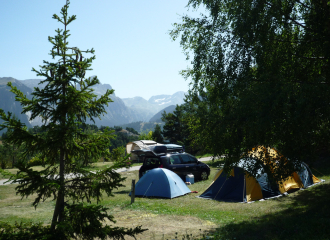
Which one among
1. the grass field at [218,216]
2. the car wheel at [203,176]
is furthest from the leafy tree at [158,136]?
the grass field at [218,216]

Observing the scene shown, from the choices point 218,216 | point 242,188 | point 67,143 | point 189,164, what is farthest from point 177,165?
point 67,143

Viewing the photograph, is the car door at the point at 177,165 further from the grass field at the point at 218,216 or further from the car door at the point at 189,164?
the grass field at the point at 218,216

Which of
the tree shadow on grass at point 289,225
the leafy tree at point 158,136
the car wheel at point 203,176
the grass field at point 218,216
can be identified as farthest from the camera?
the leafy tree at point 158,136

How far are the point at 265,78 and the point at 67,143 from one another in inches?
225

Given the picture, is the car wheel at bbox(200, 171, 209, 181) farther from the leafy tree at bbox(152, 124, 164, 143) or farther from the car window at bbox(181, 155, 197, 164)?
the leafy tree at bbox(152, 124, 164, 143)

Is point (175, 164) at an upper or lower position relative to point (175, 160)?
lower

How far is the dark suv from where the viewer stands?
49.6 ft

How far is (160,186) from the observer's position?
12547 mm

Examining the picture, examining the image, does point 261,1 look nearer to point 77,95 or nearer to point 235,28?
point 235,28

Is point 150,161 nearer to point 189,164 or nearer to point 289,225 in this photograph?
point 189,164

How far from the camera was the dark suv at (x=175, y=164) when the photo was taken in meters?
15.1

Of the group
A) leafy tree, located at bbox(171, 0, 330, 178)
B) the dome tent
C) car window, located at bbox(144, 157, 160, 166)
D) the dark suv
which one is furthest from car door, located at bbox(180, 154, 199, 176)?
leafy tree, located at bbox(171, 0, 330, 178)

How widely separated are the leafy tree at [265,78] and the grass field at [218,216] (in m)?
1.54

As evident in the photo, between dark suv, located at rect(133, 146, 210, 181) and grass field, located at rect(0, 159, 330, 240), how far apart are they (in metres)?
Result: 2.69
